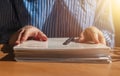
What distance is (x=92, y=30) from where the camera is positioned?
37.9 inches

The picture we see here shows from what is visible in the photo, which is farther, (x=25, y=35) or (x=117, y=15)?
Answer: (x=117, y=15)

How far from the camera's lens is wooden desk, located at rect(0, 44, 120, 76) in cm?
69

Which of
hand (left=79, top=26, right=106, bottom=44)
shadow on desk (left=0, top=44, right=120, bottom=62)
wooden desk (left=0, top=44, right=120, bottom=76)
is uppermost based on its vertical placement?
hand (left=79, top=26, right=106, bottom=44)

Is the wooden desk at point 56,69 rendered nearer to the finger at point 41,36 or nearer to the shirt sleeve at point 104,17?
the finger at point 41,36

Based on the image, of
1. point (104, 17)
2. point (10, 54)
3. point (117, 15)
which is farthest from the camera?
point (117, 15)

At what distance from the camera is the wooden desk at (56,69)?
0.69 meters

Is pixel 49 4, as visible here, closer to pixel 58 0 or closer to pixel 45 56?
pixel 58 0

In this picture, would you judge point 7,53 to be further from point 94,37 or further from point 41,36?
point 94,37

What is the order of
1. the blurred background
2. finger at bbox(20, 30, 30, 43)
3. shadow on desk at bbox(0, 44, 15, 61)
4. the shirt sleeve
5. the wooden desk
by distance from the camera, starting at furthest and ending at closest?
the blurred background < the shirt sleeve < finger at bbox(20, 30, 30, 43) < shadow on desk at bbox(0, 44, 15, 61) < the wooden desk

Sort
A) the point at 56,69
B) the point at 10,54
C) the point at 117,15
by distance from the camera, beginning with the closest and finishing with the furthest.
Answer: the point at 56,69 → the point at 10,54 → the point at 117,15

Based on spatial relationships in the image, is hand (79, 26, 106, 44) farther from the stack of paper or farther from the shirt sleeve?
the shirt sleeve

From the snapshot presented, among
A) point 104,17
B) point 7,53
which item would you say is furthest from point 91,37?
point 104,17

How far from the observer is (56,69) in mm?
730

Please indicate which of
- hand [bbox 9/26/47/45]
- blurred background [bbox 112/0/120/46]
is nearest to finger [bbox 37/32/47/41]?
hand [bbox 9/26/47/45]
